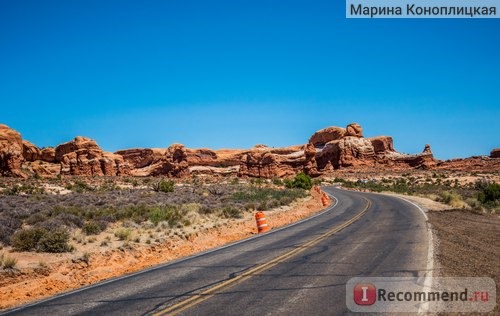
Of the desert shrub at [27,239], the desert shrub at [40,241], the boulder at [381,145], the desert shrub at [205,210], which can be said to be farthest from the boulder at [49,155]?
the boulder at [381,145]

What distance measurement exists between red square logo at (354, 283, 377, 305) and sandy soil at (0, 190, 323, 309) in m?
7.43

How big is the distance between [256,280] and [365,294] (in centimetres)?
259

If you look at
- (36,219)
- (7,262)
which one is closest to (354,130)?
(36,219)

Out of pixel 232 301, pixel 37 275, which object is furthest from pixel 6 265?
pixel 232 301

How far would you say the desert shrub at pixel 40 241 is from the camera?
14125 millimetres

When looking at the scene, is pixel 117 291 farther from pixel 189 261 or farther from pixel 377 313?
pixel 377 313

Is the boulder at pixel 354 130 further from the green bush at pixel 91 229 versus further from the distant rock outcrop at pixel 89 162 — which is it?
the green bush at pixel 91 229

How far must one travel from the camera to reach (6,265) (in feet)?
38.9

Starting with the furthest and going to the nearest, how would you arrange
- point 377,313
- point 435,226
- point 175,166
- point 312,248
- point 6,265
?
point 175,166 → point 435,226 → point 312,248 → point 6,265 → point 377,313

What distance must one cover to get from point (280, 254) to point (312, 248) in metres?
1.40

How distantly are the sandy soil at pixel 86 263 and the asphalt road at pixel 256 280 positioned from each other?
5.38 feet

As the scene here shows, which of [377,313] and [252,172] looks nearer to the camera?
[377,313]

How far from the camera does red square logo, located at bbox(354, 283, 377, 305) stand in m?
7.16

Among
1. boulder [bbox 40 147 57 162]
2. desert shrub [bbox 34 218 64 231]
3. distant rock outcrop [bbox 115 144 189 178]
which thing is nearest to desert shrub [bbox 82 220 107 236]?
desert shrub [bbox 34 218 64 231]
